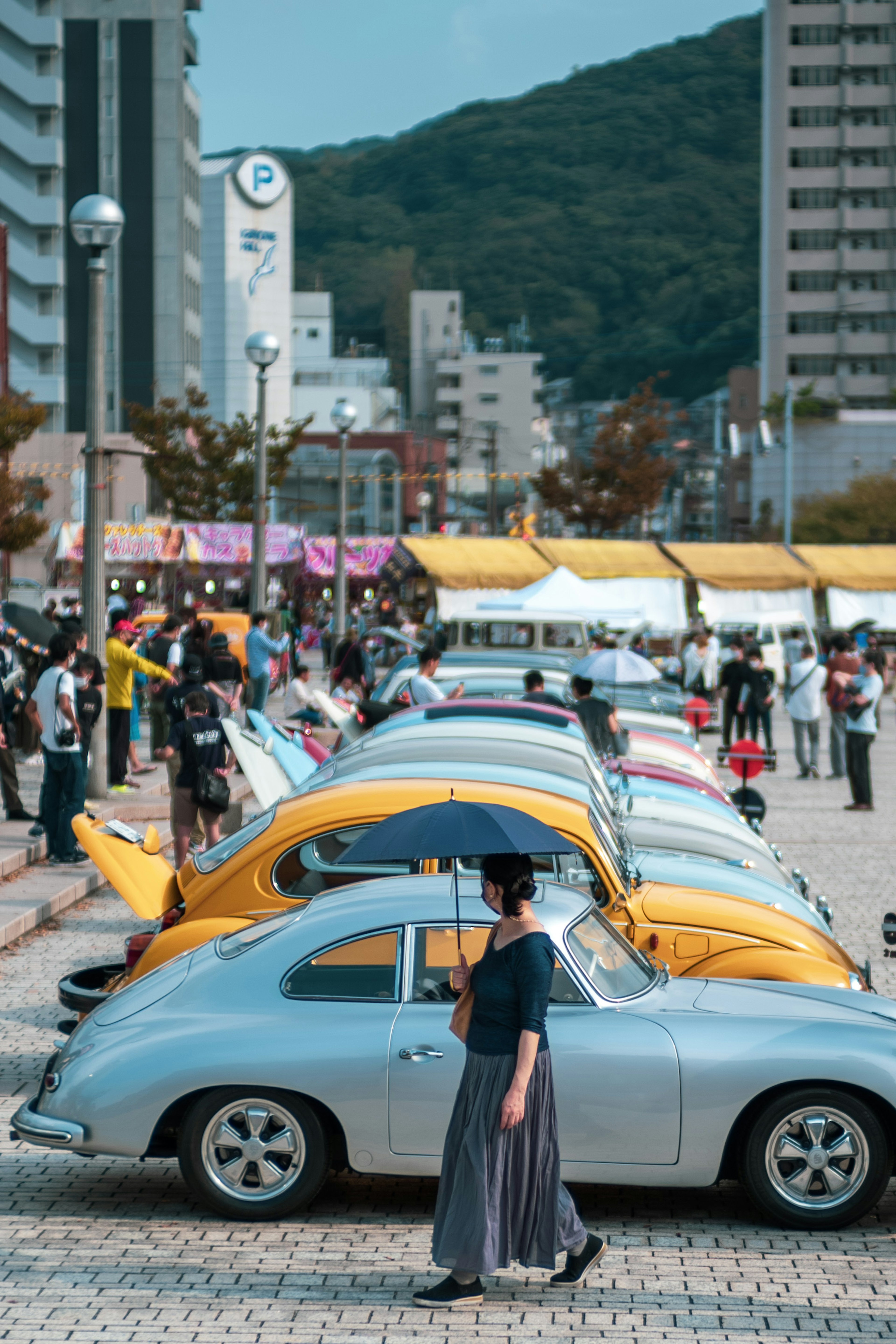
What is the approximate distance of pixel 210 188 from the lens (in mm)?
118188

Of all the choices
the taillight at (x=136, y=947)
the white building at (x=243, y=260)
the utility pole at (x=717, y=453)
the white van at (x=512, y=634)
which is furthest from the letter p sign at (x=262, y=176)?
the taillight at (x=136, y=947)

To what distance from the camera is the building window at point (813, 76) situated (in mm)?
102312

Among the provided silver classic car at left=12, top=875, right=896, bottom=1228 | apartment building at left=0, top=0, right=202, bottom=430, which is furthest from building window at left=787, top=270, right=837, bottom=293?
silver classic car at left=12, top=875, right=896, bottom=1228

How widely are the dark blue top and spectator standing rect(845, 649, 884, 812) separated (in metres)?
14.4

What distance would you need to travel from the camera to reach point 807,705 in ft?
71.7

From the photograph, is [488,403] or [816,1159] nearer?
[816,1159]

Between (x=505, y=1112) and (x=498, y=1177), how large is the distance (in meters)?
0.24

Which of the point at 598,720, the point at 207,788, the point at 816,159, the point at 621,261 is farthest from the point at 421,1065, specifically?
the point at 621,261

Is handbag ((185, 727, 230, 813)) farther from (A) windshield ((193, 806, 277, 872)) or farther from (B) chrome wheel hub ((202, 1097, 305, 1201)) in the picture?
(B) chrome wheel hub ((202, 1097, 305, 1201))

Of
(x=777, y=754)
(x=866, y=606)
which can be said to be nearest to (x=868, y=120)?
(x=866, y=606)

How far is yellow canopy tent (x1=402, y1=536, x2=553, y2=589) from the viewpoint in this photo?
39.7 meters

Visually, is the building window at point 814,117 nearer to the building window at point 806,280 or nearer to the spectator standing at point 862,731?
the building window at point 806,280

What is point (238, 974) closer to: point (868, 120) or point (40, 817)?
point (40, 817)

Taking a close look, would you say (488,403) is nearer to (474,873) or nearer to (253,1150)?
(474,873)
